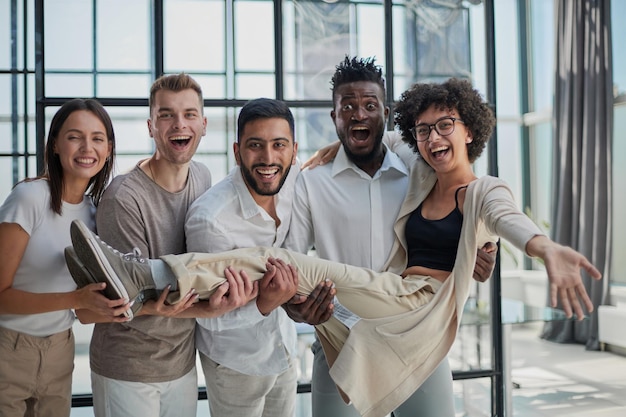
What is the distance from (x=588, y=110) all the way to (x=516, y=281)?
2112 mm

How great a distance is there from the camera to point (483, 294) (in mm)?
3295

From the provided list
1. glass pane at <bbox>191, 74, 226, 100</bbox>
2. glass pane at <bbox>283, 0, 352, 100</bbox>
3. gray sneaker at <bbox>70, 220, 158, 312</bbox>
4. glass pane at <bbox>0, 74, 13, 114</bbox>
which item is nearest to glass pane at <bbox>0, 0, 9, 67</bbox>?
glass pane at <bbox>0, 74, 13, 114</bbox>

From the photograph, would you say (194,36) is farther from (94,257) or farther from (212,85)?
(94,257)

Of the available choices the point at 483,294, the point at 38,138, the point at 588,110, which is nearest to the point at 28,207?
the point at 38,138

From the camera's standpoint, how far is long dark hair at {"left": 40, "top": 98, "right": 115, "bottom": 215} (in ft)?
6.60

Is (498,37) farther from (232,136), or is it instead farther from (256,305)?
(256,305)

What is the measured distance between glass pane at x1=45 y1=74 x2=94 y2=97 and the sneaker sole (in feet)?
4.96

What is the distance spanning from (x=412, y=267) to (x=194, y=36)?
5.49ft

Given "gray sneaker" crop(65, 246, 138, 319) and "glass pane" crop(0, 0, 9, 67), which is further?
"glass pane" crop(0, 0, 9, 67)

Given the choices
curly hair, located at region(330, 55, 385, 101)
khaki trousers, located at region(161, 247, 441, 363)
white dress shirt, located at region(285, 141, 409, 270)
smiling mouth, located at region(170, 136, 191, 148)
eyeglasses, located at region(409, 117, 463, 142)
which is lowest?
khaki trousers, located at region(161, 247, 441, 363)

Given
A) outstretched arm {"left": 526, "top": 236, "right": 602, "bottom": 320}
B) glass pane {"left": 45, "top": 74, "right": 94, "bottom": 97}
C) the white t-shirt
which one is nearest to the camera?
outstretched arm {"left": 526, "top": 236, "right": 602, "bottom": 320}

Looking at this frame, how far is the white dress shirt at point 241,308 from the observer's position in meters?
1.96

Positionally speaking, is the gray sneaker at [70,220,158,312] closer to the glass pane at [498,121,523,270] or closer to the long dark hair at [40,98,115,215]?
the long dark hair at [40,98,115,215]

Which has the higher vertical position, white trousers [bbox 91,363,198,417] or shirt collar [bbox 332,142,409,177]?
shirt collar [bbox 332,142,409,177]
